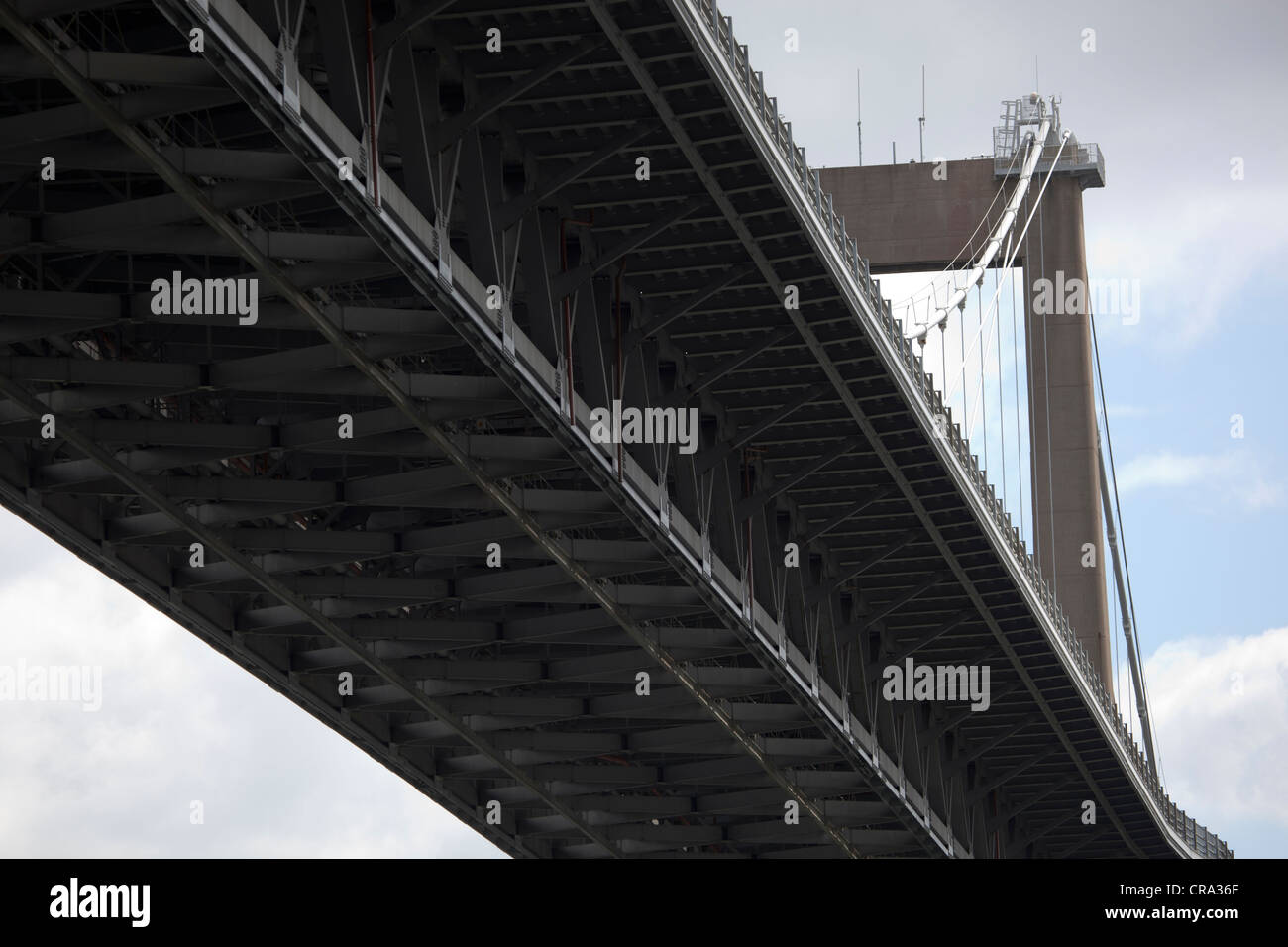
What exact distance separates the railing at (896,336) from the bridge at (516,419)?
0.15 meters

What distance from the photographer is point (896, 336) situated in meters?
40.2

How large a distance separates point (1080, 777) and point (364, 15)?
4567 cm

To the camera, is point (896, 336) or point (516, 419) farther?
point (896, 336)

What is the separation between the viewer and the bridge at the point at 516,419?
89.0 ft

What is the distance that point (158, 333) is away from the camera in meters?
33.7

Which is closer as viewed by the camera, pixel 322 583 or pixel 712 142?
pixel 712 142

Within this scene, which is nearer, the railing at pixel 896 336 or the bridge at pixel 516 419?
the bridge at pixel 516 419

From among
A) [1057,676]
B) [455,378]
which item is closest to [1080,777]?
[1057,676]

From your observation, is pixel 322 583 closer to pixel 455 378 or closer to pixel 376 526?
pixel 376 526

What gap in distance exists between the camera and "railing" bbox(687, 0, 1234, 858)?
100 feet

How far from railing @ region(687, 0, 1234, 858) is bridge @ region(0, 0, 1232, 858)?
153 millimetres

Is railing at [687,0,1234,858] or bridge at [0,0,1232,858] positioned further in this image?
railing at [687,0,1234,858]

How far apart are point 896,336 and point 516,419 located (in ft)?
22.6

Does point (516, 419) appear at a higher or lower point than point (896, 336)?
lower
